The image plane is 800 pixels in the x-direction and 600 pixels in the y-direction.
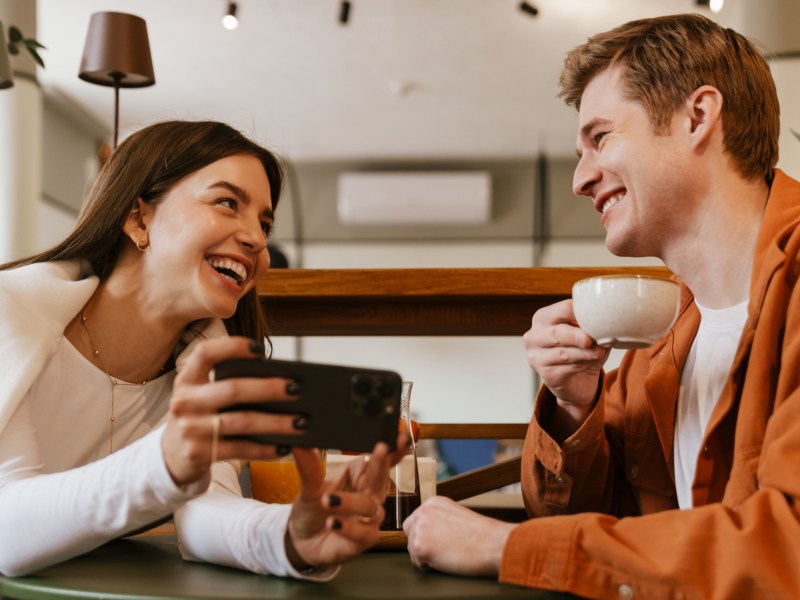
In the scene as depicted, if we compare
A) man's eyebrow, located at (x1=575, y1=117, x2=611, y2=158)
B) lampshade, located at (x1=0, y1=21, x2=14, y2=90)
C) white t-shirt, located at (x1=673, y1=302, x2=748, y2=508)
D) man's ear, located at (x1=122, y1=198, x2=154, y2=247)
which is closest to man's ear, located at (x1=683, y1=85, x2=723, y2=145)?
man's eyebrow, located at (x1=575, y1=117, x2=611, y2=158)

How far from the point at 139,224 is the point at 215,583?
2.56ft

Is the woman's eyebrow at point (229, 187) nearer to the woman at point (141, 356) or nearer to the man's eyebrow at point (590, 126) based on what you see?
the woman at point (141, 356)

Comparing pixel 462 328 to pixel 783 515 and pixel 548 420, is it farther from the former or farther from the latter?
pixel 783 515

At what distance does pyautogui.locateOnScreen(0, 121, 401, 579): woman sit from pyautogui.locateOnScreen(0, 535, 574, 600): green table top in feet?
0.09

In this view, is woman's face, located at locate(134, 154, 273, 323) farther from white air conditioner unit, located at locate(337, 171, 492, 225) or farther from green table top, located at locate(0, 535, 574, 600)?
white air conditioner unit, located at locate(337, 171, 492, 225)

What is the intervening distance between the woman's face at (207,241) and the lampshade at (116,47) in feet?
4.31

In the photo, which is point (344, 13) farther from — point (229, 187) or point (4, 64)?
point (229, 187)

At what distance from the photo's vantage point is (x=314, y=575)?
1.01m

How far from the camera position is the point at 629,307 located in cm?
108

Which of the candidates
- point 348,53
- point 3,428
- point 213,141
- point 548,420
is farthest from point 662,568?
point 348,53

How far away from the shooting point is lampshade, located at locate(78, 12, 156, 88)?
272 cm

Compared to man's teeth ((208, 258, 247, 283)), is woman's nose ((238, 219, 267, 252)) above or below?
above

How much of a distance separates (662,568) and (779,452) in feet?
0.63

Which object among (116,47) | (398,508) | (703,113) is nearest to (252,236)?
(398,508)
